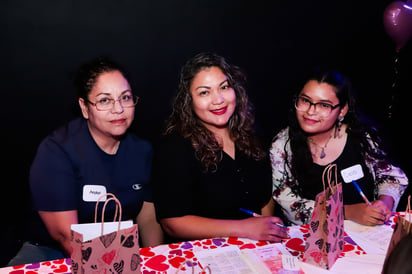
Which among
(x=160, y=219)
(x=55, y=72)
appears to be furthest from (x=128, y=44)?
(x=160, y=219)

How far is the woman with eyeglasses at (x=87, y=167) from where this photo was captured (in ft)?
6.36

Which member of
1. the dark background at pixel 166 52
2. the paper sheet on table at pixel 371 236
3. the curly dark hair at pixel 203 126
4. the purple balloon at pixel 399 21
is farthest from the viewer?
the purple balloon at pixel 399 21

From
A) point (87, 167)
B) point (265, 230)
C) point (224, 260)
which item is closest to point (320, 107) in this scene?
point (265, 230)

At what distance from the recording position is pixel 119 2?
2971 mm

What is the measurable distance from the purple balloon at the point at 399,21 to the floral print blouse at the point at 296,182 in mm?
1411

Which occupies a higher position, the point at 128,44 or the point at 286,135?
the point at 128,44

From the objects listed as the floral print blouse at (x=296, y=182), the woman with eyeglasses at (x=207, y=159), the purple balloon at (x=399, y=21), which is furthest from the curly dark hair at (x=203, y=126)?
the purple balloon at (x=399, y=21)

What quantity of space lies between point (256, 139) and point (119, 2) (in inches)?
62.0

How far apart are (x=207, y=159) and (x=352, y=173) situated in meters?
0.88

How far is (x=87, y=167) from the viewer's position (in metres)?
2.03

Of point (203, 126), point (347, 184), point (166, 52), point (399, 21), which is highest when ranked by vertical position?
point (399, 21)

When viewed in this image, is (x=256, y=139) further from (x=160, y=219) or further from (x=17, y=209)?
(x=17, y=209)

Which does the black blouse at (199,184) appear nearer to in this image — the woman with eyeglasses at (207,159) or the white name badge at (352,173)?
the woman with eyeglasses at (207,159)

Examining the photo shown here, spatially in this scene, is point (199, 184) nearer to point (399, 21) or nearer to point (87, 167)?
point (87, 167)
